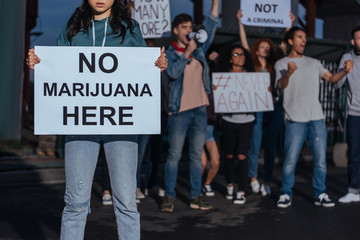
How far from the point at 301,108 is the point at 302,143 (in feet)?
1.44

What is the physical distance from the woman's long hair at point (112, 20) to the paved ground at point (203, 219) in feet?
7.17

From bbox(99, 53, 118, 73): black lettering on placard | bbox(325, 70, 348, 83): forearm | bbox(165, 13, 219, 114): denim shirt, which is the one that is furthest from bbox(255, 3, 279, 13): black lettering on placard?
bbox(99, 53, 118, 73): black lettering on placard

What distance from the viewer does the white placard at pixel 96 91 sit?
3.74 metres

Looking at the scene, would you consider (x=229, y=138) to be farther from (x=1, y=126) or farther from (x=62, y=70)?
(x=1, y=126)

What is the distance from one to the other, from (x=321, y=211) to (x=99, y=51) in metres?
3.73

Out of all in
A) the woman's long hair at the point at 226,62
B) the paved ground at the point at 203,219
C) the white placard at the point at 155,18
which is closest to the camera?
the paved ground at the point at 203,219

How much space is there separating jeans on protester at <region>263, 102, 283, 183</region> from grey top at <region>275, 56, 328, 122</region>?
954 millimetres

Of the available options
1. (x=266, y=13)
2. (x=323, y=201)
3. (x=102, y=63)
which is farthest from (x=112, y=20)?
(x=266, y=13)

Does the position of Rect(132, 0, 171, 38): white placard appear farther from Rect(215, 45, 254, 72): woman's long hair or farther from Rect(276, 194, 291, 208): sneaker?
Rect(276, 194, 291, 208): sneaker

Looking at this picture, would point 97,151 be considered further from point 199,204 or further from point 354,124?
point 354,124

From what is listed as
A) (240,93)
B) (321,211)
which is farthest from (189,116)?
(321,211)

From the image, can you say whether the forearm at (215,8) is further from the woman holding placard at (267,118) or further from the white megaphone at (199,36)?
the woman holding placard at (267,118)

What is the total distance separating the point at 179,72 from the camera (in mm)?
6293

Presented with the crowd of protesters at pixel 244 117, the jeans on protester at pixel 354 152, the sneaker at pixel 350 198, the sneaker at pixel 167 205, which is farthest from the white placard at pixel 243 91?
the sneaker at pixel 350 198
